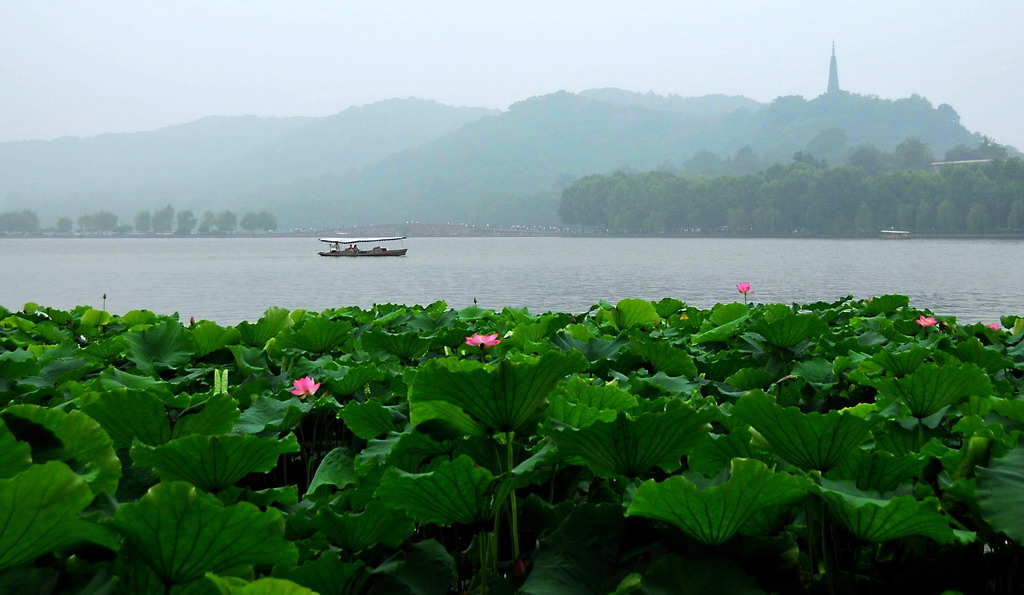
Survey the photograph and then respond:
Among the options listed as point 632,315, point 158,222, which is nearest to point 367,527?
point 632,315

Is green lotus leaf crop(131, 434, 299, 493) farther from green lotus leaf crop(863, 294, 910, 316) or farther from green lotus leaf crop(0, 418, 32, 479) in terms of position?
green lotus leaf crop(863, 294, 910, 316)

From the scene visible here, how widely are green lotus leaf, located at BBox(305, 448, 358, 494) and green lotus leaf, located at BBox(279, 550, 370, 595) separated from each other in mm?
421

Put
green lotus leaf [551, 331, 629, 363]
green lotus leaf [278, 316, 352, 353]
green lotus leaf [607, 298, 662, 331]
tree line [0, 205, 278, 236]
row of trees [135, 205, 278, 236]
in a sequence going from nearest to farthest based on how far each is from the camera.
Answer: green lotus leaf [551, 331, 629, 363]
green lotus leaf [278, 316, 352, 353]
green lotus leaf [607, 298, 662, 331]
row of trees [135, 205, 278, 236]
tree line [0, 205, 278, 236]

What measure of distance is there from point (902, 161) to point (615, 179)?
52.4 meters

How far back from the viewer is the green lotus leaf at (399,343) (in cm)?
297

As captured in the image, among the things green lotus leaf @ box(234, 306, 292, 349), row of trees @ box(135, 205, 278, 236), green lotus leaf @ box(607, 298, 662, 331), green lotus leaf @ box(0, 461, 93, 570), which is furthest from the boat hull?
row of trees @ box(135, 205, 278, 236)

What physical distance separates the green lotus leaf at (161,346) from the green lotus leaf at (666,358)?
1.67 metres

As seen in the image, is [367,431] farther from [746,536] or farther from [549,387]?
[746,536]

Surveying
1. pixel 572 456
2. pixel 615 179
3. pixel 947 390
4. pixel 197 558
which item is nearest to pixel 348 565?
A: pixel 197 558

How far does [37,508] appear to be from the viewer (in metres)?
0.80

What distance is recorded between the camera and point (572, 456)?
4.13ft

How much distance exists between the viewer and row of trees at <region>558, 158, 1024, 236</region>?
325 feet

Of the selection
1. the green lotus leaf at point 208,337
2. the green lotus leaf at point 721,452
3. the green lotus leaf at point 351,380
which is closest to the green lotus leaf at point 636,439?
the green lotus leaf at point 721,452

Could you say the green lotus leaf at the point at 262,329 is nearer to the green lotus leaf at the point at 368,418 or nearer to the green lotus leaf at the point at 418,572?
the green lotus leaf at the point at 368,418
